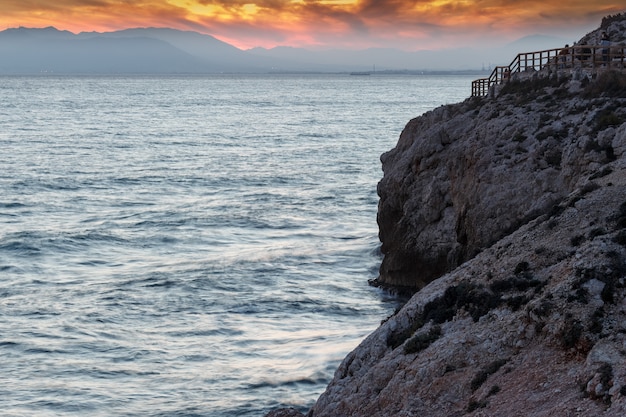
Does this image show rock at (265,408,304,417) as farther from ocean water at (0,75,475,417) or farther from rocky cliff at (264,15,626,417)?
ocean water at (0,75,475,417)

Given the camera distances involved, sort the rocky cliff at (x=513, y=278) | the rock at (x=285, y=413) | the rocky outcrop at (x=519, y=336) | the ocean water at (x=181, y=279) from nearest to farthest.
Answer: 1. the rocky outcrop at (x=519, y=336)
2. the rocky cliff at (x=513, y=278)
3. the rock at (x=285, y=413)
4. the ocean water at (x=181, y=279)

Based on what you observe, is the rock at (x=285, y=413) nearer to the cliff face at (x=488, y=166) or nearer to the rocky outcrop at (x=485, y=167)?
the rocky outcrop at (x=485, y=167)

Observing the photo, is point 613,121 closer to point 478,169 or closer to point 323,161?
point 478,169

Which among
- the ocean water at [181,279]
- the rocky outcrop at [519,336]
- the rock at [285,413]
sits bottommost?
Result: the ocean water at [181,279]

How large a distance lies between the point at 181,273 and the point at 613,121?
1802 cm

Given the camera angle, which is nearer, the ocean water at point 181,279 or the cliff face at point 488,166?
the ocean water at point 181,279

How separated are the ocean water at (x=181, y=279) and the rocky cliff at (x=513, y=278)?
4331 millimetres

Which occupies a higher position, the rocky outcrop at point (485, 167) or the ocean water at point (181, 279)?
the rocky outcrop at point (485, 167)

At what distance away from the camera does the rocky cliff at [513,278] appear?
14.7 meters

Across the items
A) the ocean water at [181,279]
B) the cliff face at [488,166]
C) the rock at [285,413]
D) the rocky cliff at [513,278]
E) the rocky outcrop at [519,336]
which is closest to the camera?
the rocky outcrop at [519,336]

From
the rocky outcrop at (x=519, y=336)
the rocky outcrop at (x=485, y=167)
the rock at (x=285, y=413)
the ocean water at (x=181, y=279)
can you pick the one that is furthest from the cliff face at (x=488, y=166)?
the rock at (x=285, y=413)

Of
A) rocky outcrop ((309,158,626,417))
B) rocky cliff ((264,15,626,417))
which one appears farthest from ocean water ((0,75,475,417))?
rocky outcrop ((309,158,626,417))

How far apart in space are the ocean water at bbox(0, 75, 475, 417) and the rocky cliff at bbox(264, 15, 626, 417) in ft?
14.2

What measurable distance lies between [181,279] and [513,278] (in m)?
19.2
